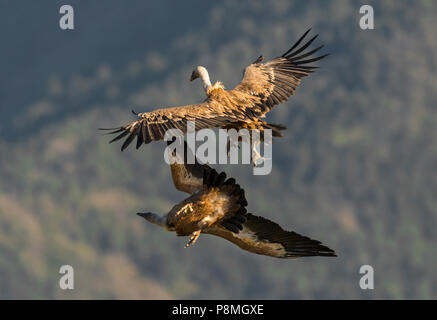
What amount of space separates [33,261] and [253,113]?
18271cm

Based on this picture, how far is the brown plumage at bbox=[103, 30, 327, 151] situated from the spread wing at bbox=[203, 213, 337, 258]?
5.46ft

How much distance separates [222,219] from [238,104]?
3.40 m

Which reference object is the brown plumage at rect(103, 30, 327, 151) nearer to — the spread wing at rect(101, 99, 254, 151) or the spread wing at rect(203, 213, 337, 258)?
the spread wing at rect(101, 99, 254, 151)

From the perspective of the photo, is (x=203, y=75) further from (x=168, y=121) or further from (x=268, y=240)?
(x=268, y=240)

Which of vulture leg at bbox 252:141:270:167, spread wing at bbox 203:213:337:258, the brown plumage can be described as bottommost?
spread wing at bbox 203:213:337:258

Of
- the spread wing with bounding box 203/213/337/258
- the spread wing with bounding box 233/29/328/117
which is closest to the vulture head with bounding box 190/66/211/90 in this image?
the spread wing with bounding box 233/29/328/117

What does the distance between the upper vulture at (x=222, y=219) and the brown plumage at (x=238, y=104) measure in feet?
2.37

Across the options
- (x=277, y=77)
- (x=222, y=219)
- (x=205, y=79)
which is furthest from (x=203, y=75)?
(x=222, y=219)

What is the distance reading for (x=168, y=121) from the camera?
61.0ft

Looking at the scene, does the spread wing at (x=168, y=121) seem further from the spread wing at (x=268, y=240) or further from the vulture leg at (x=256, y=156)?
the spread wing at (x=268, y=240)

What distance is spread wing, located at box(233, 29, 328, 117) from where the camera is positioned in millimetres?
21672

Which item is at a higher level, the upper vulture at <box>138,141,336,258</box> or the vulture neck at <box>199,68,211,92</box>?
the vulture neck at <box>199,68,211,92</box>

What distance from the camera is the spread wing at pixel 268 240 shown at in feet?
60.7
